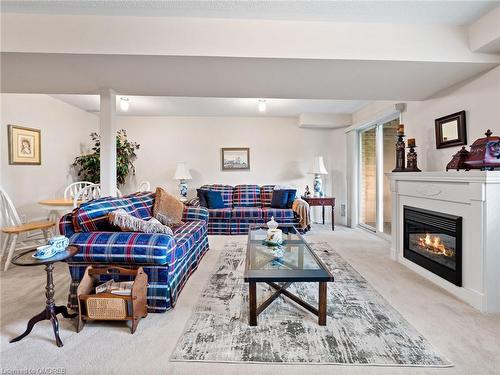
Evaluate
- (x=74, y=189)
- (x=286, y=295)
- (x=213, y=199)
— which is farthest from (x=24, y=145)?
(x=286, y=295)

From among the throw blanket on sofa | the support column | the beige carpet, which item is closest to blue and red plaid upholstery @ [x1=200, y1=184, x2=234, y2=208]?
the throw blanket on sofa

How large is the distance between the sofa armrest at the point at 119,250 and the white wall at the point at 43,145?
2779 mm

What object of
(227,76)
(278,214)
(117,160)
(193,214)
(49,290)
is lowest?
(49,290)

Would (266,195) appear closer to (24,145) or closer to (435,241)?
(435,241)

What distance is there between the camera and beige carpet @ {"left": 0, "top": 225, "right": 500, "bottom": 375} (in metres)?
1.44

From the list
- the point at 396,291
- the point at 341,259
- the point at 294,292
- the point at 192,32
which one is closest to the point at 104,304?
the point at 294,292

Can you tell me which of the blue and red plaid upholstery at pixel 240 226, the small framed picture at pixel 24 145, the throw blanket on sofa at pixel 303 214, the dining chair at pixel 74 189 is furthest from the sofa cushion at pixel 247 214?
the small framed picture at pixel 24 145

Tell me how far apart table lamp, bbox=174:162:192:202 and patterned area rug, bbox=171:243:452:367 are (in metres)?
3.33

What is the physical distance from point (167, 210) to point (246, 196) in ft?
7.55

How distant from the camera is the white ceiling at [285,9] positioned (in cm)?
199

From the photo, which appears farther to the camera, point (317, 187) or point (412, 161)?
point (317, 187)

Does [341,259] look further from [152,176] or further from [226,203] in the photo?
[152,176]

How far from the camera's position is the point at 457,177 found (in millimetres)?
2256

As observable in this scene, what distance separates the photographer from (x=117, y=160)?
5465 mm
